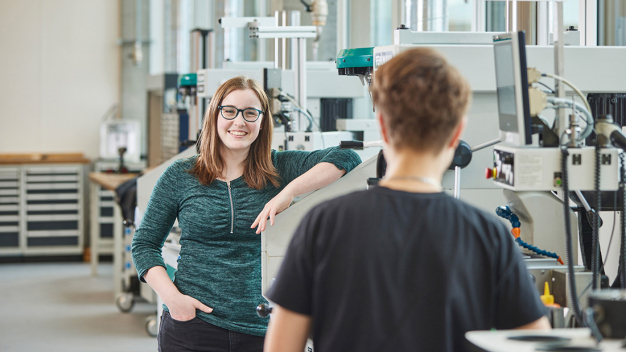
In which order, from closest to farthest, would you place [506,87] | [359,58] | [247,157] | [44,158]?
[506,87], [247,157], [359,58], [44,158]

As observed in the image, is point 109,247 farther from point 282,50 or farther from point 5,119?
point 282,50

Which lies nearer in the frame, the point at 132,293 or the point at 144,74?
the point at 132,293

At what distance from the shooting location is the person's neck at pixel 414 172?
0.93m

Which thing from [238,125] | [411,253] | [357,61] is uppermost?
→ [357,61]

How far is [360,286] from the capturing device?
0.93 meters

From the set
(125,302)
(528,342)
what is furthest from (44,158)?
(528,342)

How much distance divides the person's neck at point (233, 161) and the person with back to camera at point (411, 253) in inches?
32.3

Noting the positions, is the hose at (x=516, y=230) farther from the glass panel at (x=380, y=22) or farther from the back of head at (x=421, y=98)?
the glass panel at (x=380, y=22)

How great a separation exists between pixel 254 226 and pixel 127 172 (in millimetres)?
4540

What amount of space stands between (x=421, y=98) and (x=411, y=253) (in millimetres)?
200

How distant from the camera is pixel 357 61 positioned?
2.10 meters

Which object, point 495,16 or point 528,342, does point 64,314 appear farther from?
point 528,342

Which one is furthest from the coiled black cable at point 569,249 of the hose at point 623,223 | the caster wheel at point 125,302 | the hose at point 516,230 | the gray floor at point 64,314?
the caster wheel at point 125,302

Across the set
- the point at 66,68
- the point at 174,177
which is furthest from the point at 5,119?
the point at 174,177
